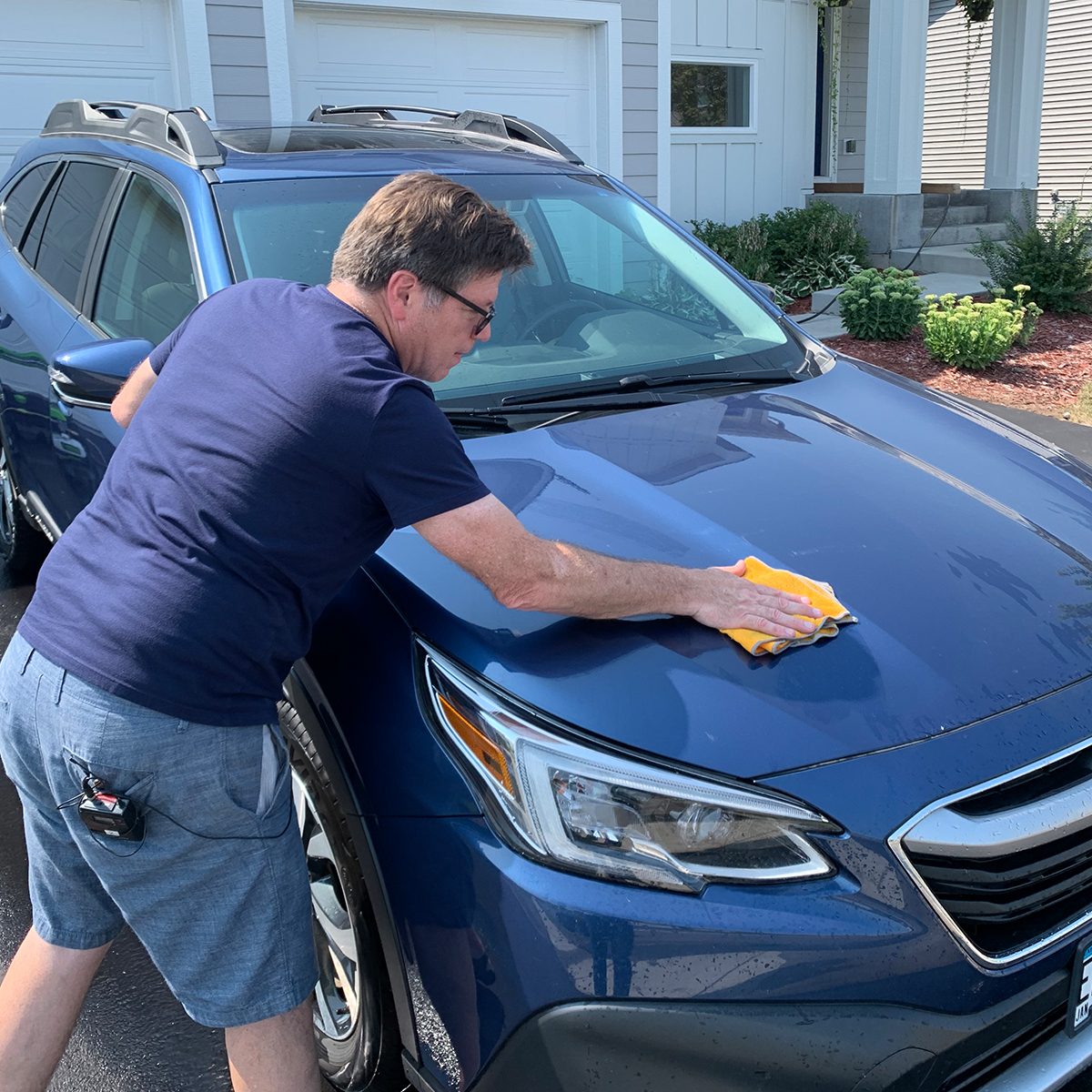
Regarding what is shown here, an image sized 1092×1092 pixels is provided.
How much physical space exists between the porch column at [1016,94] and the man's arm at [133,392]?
44.4ft

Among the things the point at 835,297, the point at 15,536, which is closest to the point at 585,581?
the point at 15,536

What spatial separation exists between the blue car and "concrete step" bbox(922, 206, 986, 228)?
461 inches

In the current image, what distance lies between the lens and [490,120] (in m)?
4.14

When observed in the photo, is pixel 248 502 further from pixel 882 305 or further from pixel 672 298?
pixel 882 305

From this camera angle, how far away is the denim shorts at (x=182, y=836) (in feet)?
5.59

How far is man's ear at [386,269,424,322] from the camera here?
1771mm

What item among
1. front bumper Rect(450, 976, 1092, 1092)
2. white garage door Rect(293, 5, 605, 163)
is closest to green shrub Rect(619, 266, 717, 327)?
front bumper Rect(450, 976, 1092, 1092)

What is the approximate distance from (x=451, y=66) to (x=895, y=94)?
5.13 meters

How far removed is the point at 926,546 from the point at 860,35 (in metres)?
14.3

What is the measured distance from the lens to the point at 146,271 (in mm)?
3068

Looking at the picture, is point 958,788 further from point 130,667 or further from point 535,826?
point 130,667

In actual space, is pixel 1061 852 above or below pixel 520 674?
below

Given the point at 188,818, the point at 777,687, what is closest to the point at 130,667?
the point at 188,818

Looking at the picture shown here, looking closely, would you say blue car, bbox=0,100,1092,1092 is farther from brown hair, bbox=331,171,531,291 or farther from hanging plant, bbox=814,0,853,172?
hanging plant, bbox=814,0,853,172
